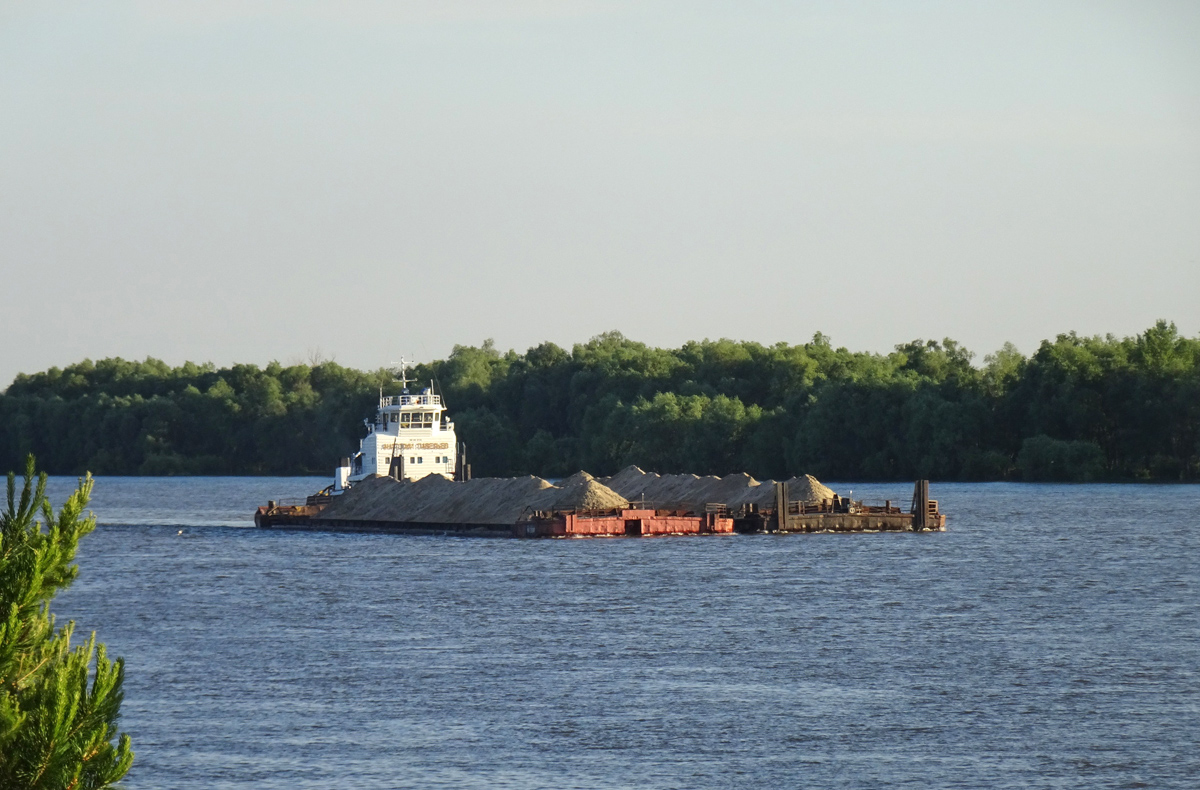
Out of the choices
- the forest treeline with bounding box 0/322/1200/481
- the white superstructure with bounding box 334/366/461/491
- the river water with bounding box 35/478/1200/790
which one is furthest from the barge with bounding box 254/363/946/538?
the forest treeline with bounding box 0/322/1200/481

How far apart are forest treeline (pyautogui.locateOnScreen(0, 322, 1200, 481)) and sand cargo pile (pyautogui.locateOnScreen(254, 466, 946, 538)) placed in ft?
147

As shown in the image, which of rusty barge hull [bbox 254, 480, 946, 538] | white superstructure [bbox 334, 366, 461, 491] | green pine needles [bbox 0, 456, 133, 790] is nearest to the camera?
green pine needles [bbox 0, 456, 133, 790]

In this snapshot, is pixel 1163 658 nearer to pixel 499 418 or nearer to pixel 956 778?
pixel 956 778

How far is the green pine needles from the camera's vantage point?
24.2 feet

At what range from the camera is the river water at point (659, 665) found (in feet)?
63.1

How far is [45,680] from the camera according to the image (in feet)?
25.0

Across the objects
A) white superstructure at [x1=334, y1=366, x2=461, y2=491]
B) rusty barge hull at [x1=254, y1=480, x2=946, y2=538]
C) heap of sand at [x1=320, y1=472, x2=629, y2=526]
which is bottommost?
rusty barge hull at [x1=254, y1=480, x2=946, y2=538]

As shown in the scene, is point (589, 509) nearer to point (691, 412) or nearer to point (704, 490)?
point (704, 490)

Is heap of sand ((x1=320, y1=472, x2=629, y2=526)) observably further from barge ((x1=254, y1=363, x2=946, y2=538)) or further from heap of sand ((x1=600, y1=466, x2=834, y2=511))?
heap of sand ((x1=600, y1=466, x2=834, y2=511))

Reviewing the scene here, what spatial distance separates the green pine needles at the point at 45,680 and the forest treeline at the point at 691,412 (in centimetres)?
10104

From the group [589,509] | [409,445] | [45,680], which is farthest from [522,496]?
[45,680]

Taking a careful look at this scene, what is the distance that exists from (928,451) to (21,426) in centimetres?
9449

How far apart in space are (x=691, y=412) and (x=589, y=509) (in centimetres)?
6359

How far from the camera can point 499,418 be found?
13725 cm
